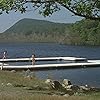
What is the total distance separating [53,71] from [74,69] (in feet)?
12.0

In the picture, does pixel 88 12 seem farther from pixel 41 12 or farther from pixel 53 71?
pixel 53 71

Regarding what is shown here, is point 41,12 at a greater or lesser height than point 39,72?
greater

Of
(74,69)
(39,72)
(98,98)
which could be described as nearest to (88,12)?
(98,98)

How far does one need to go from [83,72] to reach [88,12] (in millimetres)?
28936

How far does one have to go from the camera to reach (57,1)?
18.3 meters

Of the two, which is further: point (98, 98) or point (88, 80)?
point (88, 80)

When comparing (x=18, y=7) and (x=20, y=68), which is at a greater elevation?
(x=18, y=7)

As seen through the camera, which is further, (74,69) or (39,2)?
(74,69)

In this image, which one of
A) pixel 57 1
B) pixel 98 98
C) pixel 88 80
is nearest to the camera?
pixel 98 98

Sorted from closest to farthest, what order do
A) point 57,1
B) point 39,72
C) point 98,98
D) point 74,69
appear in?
point 98,98
point 57,1
point 39,72
point 74,69

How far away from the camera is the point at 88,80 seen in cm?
4144

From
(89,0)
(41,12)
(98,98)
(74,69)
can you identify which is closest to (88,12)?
(89,0)

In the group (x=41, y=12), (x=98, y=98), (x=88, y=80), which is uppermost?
(x=41, y=12)

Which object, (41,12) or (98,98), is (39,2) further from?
(98,98)
